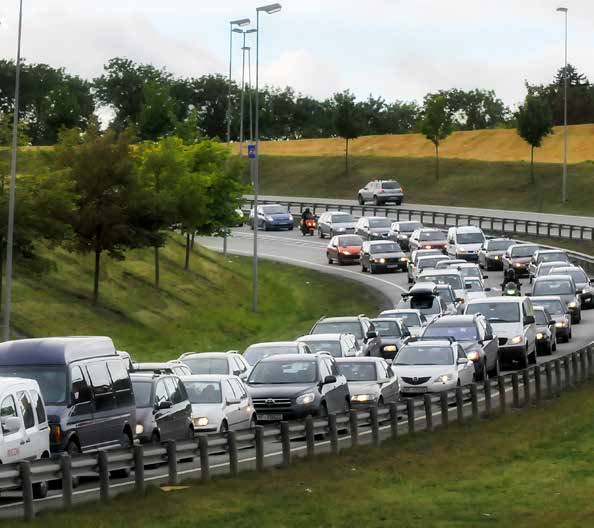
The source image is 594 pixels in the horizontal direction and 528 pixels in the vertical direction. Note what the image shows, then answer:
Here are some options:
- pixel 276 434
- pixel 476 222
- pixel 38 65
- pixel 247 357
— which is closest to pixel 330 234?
pixel 476 222

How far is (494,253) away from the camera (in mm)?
70625

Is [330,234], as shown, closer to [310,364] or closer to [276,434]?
[310,364]

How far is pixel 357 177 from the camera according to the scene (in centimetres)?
12688

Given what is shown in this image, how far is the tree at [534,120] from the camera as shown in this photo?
112125 millimetres

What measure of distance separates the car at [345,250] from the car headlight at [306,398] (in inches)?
1889

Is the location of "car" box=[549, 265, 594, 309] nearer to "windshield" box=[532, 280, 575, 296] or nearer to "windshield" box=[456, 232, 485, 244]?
"windshield" box=[532, 280, 575, 296]

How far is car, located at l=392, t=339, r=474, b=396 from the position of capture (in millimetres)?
34094

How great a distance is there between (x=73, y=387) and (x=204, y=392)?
5360mm

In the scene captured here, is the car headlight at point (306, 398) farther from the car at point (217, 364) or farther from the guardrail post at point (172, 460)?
the guardrail post at point (172, 460)

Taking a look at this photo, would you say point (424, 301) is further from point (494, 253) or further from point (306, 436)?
point (306, 436)

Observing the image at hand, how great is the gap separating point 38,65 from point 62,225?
429 feet

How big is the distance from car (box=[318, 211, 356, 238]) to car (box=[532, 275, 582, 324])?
107 ft

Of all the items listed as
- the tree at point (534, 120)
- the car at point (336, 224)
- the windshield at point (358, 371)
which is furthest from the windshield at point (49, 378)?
the tree at point (534, 120)

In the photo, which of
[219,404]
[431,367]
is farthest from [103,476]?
[431,367]
